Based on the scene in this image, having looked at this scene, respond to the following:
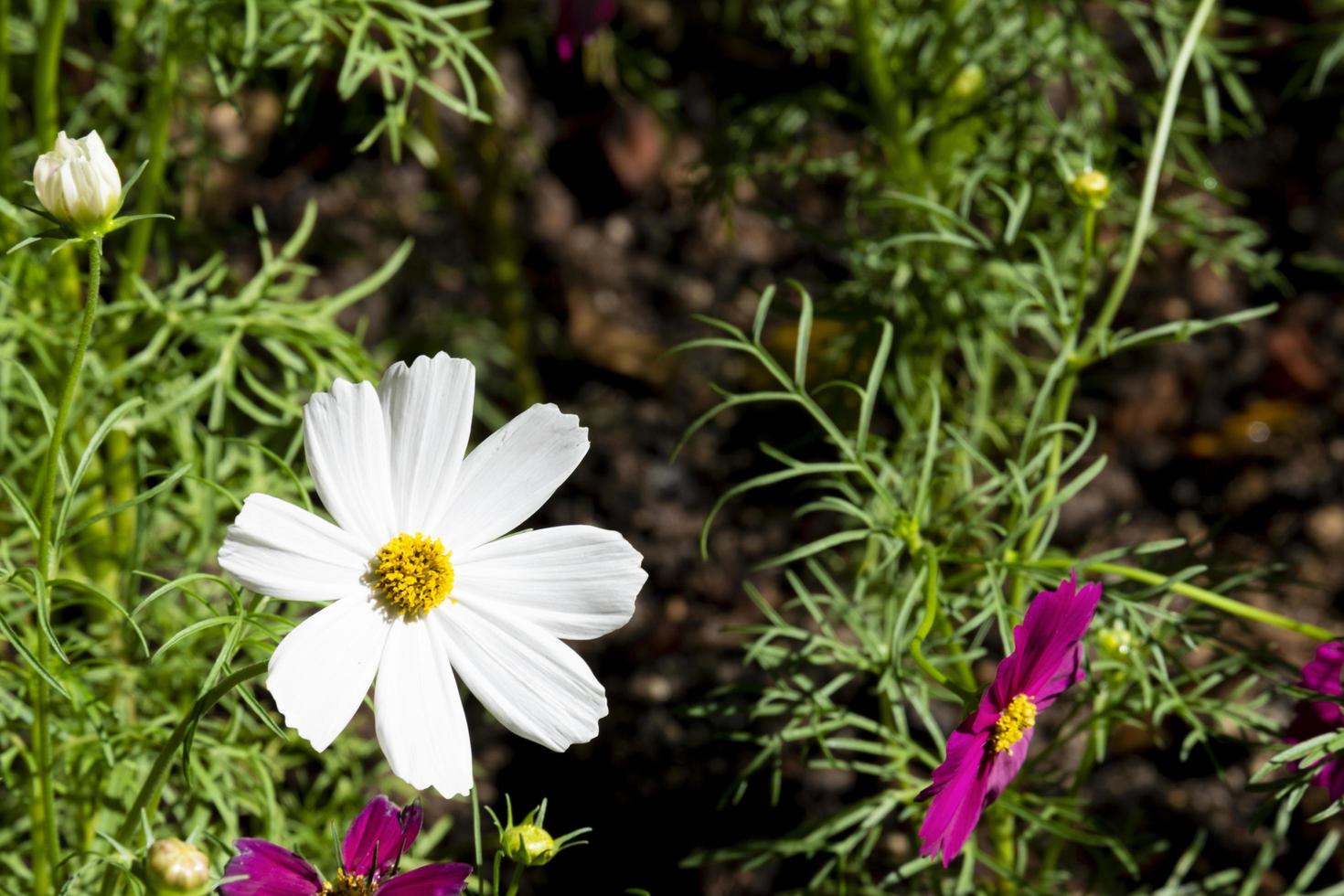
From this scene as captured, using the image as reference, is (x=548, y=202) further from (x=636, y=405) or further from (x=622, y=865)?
(x=622, y=865)

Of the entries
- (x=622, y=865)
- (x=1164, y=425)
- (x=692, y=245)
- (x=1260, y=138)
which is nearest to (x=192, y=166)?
(x=692, y=245)

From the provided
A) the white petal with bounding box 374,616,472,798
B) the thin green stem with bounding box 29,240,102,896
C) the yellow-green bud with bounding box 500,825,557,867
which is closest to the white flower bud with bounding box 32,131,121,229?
the thin green stem with bounding box 29,240,102,896

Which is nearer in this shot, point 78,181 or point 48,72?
point 78,181

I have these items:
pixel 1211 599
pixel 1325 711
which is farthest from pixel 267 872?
pixel 1325 711

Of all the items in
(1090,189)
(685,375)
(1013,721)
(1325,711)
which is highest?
(1090,189)

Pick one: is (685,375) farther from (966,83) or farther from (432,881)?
(432,881)

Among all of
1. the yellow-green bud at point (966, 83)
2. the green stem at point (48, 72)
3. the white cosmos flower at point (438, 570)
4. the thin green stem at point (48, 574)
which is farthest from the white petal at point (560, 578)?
the yellow-green bud at point (966, 83)
